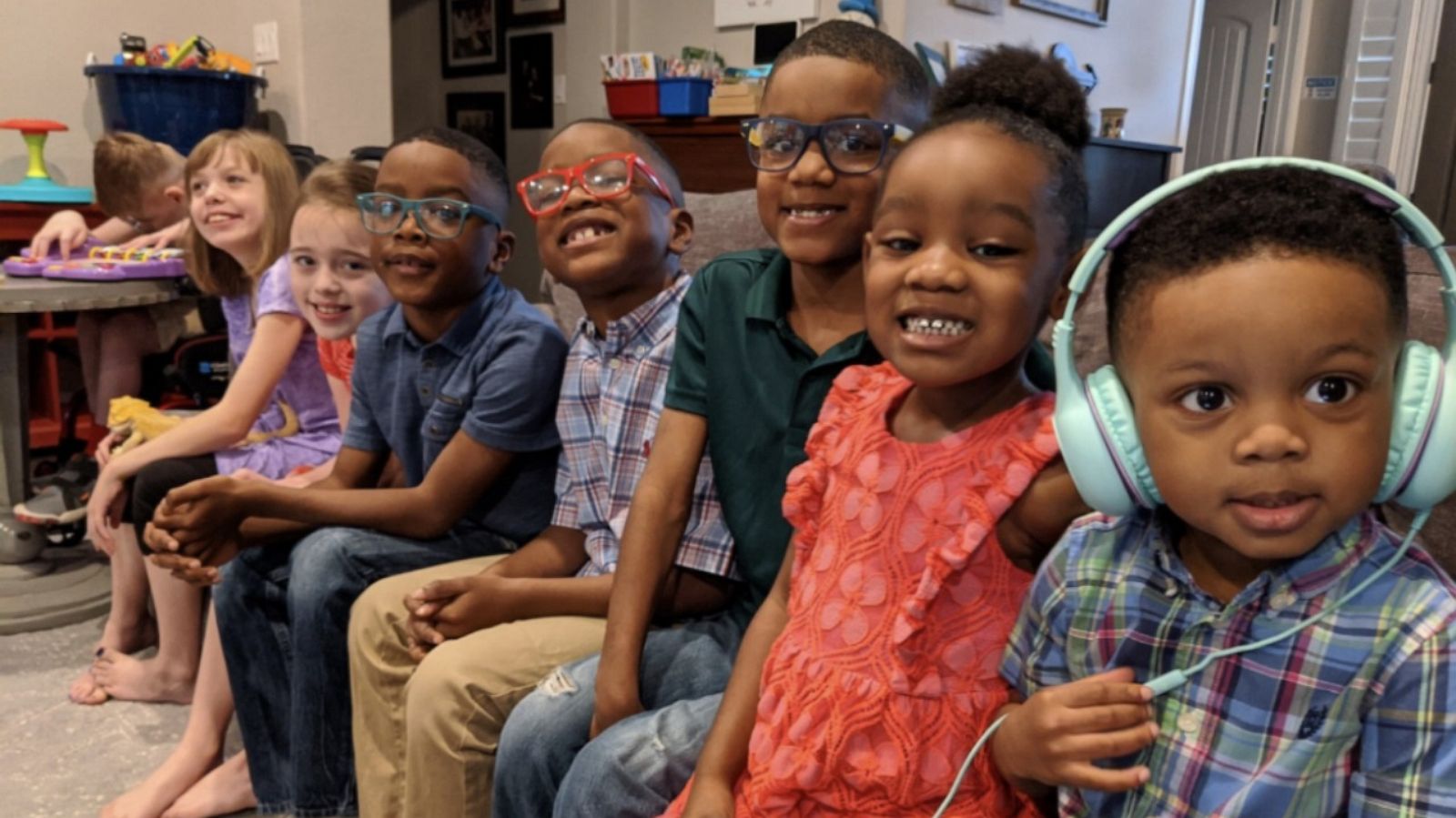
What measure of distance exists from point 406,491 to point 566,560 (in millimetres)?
251

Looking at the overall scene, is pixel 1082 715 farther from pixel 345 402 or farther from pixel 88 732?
pixel 88 732

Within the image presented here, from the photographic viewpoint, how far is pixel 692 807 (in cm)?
93

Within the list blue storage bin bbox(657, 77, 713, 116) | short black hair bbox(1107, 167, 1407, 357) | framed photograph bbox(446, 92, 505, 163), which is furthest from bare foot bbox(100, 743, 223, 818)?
framed photograph bbox(446, 92, 505, 163)

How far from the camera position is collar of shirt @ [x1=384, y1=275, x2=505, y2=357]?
1.52 m

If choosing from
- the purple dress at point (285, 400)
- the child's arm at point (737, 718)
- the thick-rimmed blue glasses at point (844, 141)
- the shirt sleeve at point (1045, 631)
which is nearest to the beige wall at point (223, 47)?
the purple dress at point (285, 400)

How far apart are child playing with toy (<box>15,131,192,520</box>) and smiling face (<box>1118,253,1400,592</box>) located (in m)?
2.49

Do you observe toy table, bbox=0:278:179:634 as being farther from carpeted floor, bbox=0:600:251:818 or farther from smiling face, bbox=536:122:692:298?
smiling face, bbox=536:122:692:298

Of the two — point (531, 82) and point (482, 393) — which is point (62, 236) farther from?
point (531, 82)

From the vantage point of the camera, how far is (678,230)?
56.4 inches

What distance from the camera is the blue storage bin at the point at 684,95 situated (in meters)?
3.58

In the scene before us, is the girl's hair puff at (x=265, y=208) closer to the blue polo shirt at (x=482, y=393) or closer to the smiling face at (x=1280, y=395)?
the blue polo shirt at (x=482, y=393)

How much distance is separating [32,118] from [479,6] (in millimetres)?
2264

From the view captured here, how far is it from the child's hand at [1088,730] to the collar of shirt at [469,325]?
995 millimetres

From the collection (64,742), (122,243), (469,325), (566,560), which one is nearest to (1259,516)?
(566,560)
